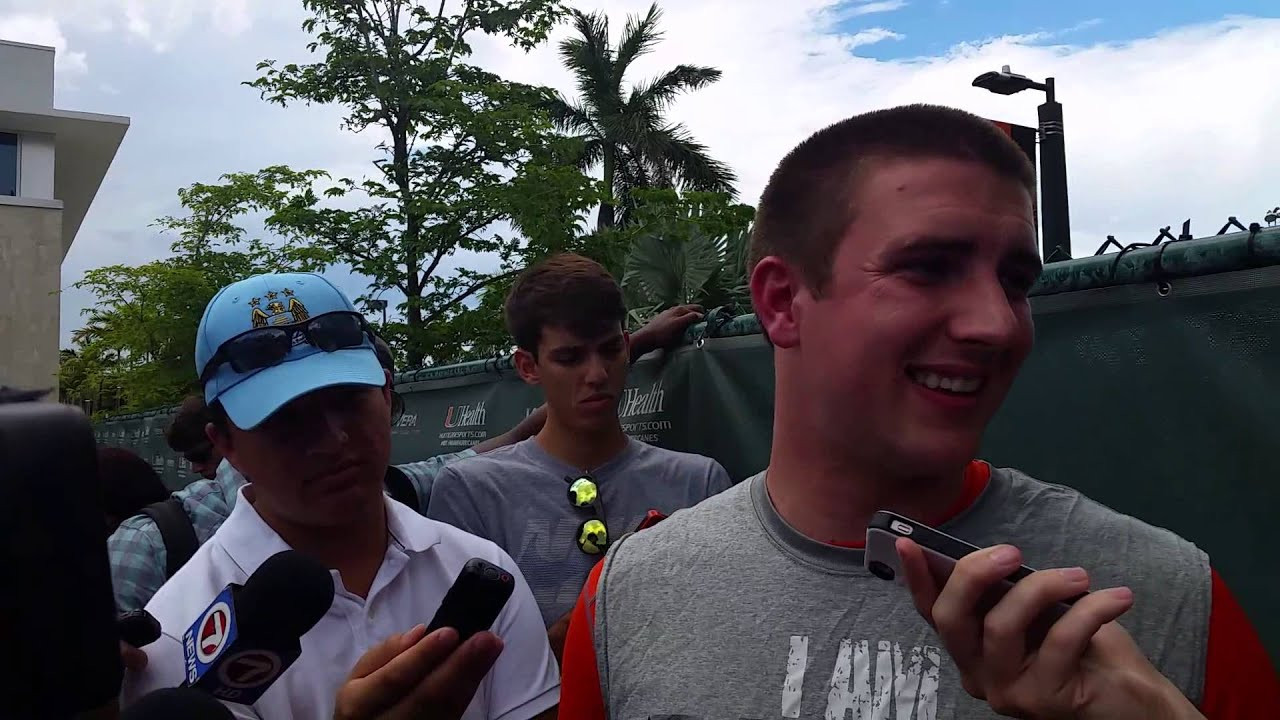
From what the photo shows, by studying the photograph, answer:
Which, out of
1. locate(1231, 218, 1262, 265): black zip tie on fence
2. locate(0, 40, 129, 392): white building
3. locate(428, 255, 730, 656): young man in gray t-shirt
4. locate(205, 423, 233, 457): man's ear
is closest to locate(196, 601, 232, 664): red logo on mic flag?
locate(205, 423, 233, 457): man's ear

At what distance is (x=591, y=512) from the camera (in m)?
3.23

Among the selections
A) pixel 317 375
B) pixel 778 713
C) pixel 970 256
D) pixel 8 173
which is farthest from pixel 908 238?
pixel 8 173

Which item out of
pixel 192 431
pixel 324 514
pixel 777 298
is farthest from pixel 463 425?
pixel 777 298

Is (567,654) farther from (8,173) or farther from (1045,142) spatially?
(8,173)

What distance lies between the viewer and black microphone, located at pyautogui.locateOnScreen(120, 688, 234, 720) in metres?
1.06

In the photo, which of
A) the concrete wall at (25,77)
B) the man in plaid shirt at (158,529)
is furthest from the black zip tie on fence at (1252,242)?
the concrete wall at (25,77)

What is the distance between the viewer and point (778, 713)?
158 centimetres

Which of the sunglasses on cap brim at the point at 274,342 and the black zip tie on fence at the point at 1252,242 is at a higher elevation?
the black zip tie on fence at the point at 1252,242

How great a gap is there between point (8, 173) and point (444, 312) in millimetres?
19063

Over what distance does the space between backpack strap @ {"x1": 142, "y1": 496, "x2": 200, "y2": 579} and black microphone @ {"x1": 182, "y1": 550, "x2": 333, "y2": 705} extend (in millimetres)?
1260

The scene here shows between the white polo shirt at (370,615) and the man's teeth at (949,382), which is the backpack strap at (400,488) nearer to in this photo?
the white polo shirt at (370,615)

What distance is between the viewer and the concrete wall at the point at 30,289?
28.7m

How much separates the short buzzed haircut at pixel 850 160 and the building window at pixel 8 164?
35.1 meters

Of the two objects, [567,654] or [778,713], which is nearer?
[778,713]
